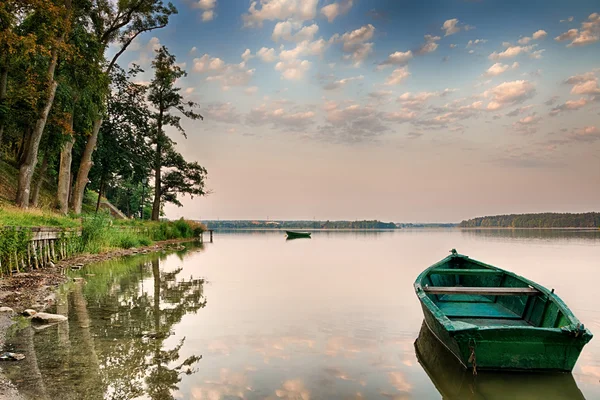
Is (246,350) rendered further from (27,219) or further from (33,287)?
(27,219)

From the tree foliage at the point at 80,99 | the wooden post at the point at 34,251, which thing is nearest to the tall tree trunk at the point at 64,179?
the tree foliage at the point at 80,99

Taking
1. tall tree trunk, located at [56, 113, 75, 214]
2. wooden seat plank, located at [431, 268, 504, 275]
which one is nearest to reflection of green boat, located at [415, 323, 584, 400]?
wooden seat plank, located at [431, 268, 504, 275]

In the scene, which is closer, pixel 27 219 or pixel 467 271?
pixel 467 271

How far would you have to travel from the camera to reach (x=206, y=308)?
922 centimetres

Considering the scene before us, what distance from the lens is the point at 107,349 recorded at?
570 cm

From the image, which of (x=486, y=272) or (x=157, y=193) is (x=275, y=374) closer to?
(x=486, y=272)

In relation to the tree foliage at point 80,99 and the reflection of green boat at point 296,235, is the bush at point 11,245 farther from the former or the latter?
the reflection of green boat at point 296,235

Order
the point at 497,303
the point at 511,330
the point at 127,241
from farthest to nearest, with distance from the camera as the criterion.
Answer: the point at 127,241
the point at 497,303
the point at 511,330

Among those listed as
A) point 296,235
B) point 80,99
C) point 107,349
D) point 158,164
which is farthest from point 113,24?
point 296,235

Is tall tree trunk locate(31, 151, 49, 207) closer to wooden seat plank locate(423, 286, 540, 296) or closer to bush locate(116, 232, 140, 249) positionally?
bush locate(116, 232, 140, 249)

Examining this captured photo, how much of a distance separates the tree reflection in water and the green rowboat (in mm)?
3429

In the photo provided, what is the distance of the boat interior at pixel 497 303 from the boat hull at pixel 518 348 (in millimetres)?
601

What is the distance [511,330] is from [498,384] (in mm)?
659

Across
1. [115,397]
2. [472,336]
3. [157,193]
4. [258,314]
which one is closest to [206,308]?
[258,314]
